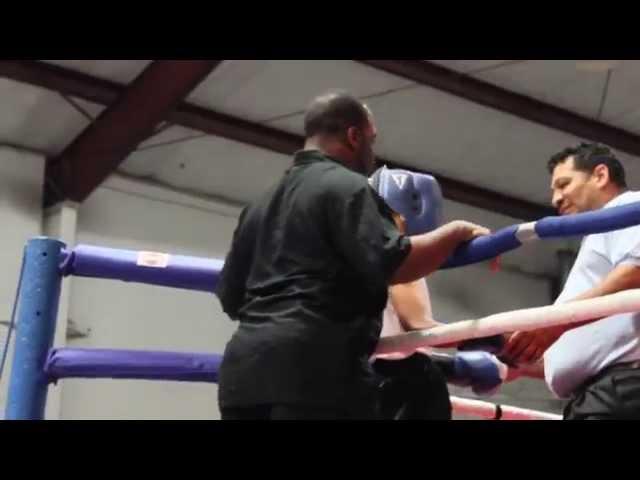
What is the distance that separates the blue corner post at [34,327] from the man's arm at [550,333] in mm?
848

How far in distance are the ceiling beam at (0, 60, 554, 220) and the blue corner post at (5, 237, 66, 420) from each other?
12.6 ft

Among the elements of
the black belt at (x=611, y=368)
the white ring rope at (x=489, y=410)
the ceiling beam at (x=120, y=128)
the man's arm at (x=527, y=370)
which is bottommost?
the black belt at (x=611, y=368)

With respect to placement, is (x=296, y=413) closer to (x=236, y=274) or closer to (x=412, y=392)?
(x=236, y=274)

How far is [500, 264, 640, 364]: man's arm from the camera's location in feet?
6.60

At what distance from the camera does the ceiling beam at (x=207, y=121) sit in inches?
227

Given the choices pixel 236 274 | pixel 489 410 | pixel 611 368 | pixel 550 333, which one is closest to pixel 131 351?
pixel 236 274

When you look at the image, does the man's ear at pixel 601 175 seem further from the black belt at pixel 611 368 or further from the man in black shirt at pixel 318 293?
the man in black shirt at pixel 318 293

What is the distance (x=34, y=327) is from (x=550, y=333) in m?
0.94

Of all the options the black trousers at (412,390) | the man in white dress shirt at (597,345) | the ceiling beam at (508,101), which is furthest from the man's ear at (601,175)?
the ceiling beam at (508,101)
